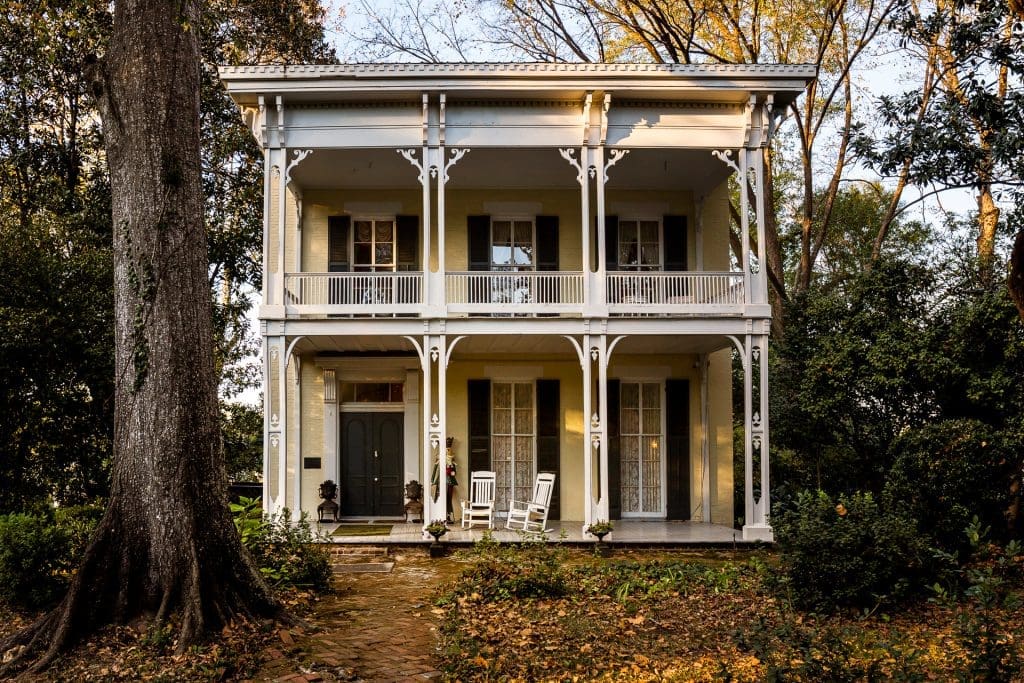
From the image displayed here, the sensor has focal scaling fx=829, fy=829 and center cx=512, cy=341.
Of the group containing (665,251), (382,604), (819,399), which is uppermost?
(665,251)

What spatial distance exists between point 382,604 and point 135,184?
4.95 metres

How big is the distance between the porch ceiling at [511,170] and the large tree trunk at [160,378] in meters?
5.53

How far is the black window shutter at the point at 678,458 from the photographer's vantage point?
48.6 ft

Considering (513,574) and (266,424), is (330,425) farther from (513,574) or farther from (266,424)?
(513,574)

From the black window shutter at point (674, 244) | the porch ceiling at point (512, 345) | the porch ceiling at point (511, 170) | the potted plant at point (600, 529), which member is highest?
the porch ceiling at point (511, 170)

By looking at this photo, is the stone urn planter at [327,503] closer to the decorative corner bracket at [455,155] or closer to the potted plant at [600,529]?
the potted plant at [600,529]

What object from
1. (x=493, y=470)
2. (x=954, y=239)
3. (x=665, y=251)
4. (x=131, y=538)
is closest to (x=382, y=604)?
(x=131, y=538)

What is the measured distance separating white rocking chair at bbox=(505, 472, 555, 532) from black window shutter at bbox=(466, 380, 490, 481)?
0.96 meters

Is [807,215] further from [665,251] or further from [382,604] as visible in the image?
[382,604]

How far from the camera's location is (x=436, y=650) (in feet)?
23.2

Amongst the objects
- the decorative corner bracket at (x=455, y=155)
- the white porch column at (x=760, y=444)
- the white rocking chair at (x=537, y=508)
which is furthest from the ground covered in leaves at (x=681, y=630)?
the decorative corner bracket at (x=455, y=155)

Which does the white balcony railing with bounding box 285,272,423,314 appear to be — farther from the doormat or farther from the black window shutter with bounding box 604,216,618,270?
the black window shutter with bounding box 604,216,618,270

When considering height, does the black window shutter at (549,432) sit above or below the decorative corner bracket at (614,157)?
below

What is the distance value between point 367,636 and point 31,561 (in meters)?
3.37
